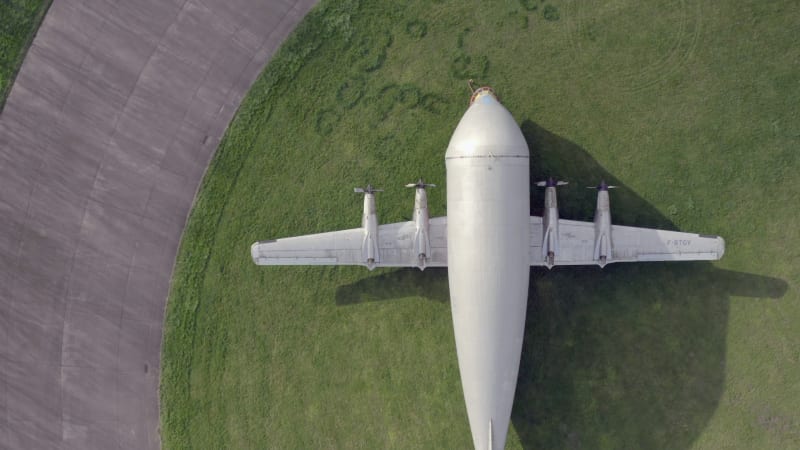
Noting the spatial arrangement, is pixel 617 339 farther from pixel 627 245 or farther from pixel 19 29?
pixel 19 29

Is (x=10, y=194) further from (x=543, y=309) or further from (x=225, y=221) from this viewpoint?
(x=543, y=309)

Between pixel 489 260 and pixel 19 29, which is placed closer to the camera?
pixel 489 260

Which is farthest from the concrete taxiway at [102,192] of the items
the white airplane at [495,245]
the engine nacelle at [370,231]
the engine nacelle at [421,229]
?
the engine nacelle at [421,229]

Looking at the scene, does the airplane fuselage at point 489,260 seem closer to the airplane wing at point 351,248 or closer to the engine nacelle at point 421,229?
the engine nacelle at point 421,229

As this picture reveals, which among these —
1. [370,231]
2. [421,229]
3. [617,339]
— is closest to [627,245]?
[617,339]

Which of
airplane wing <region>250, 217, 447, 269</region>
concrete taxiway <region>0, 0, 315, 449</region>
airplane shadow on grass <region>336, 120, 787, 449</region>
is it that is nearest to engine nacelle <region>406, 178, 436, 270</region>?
airplane wing <region>250, 217, 447, 269</region>

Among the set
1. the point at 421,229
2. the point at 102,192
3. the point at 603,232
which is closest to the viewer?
the point at 603,232
